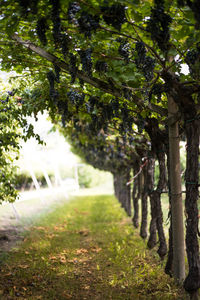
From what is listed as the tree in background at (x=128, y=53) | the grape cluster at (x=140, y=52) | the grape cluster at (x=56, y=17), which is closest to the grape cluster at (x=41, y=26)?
the tree in background at (x=128, y=53)

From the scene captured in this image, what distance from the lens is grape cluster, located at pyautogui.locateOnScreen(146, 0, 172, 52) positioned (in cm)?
293

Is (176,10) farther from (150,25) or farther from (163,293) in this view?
(163,293)

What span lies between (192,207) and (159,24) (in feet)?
9.25

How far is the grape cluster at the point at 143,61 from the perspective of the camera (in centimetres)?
366

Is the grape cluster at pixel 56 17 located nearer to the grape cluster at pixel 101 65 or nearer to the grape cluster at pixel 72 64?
the grape cluster at pixel 72 64

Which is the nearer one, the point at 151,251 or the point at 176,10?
the point at 176,10

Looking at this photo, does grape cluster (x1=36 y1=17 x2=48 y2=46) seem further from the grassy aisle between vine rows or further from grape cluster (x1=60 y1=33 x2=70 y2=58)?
the grassy aisle between vine rows

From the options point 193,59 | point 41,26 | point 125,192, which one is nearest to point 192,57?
point 193,59

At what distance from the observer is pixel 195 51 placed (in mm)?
3773

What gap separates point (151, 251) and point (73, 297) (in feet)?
11.6

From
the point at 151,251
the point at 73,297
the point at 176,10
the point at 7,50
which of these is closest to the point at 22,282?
the point at 73,297

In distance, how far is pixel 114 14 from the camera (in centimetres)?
303

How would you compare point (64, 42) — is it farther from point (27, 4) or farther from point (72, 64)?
point (27, 4)

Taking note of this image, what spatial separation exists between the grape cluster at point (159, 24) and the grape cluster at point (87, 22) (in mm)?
628
